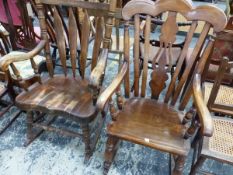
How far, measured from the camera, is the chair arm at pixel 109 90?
3.69 feet

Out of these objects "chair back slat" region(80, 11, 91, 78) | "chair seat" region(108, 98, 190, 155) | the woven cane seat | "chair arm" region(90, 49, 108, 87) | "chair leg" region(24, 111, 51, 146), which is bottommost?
"chair leg" region(24, 111, 51, 146)

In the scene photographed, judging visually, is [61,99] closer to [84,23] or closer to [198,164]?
[84,23]

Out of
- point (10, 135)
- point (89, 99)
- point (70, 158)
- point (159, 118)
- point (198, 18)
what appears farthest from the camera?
point (10, 135)

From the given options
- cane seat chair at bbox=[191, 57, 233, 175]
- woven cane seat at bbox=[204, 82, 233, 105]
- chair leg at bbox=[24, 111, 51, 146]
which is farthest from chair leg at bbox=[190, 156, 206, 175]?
chair leg at bbox=[24, 111, 51, 146]

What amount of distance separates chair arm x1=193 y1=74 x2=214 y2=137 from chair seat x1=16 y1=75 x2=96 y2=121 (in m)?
0.61

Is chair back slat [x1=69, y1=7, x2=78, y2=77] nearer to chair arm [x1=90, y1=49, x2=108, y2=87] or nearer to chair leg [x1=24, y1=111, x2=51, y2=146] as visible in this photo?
chair arm [x1=90, y1=49, x2=108, y2=87]

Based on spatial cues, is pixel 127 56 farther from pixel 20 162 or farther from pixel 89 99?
pixel 20 162

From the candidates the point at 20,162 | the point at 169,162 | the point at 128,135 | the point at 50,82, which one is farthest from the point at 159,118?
the point at 20,162

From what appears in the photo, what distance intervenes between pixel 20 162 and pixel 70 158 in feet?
1.17

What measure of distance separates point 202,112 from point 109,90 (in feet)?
1.61

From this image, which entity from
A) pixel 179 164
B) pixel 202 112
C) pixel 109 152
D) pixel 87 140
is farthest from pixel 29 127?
pixel 202 112

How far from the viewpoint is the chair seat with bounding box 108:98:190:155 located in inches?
46.8

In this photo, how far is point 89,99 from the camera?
4.90 feet

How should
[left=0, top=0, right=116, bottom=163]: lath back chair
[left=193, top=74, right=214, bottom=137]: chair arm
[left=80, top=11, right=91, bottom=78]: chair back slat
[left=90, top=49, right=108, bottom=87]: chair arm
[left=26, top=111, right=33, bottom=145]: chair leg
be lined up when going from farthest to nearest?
[left=26, top=111, right=33, bottom=145]: chair leg → [left=80, top=11, right=91, bottom=78]: chair back slat → [left=0, top=0, right=116, bottom=163]: lath back chair → [left=90, top=49, right=108, bottom=87]: chair arm → [left=193, top=74, right=214, bottom=137]: chair arm
